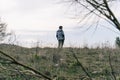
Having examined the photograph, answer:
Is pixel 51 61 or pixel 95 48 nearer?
pixel 51 61

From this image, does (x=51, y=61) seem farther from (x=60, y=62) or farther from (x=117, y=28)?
(x=117, y=28)

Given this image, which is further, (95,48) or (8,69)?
(95,48)

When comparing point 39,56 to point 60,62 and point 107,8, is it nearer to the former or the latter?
point 60,62

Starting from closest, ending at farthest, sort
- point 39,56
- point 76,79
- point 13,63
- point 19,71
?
1. point 13,63
2. point 19,71
3. point 76,79
4. point 39,56

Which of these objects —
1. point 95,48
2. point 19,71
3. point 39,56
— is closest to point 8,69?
point 19,71

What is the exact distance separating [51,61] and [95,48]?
380cm

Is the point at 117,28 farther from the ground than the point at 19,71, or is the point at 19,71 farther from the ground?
the point at 117,28

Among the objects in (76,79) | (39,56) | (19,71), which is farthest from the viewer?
(39,56)

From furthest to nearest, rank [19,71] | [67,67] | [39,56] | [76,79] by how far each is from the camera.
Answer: [39,56] < [67,67] < [76,79] < [19,71]

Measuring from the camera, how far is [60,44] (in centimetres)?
2370

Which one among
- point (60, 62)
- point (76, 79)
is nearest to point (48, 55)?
point (60, 62)

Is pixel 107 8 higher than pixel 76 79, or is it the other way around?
pixel 107 8

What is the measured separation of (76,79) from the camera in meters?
2.80

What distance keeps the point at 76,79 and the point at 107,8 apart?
599 millimetres
